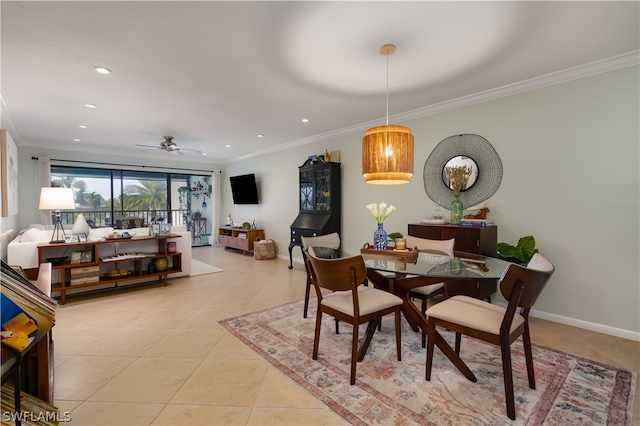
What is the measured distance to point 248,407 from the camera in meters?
1.70

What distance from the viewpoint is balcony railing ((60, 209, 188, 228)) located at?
6594 mm

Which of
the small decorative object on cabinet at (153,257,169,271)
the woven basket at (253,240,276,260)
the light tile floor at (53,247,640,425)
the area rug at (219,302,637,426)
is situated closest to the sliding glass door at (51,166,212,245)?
the small decorative object on cabinet at (153,257,169,271)

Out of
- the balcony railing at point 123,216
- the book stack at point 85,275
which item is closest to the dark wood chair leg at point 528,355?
the book stack at point 85,275

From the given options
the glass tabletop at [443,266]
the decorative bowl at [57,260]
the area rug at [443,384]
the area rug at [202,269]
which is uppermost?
the glass tabletop at [443,266]

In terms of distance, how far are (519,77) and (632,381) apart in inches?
105

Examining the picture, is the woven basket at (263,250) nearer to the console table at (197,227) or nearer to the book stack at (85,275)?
the book stack at (85,275)

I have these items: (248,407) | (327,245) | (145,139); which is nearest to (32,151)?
(145,139)

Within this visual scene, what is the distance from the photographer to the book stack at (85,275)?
3588mm

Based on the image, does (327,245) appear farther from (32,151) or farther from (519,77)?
(32,151)

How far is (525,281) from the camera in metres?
1.55

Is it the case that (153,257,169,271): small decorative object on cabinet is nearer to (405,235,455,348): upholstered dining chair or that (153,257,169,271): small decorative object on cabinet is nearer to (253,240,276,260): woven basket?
(253,240,276,260): woven basket

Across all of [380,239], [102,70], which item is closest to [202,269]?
[102,70]

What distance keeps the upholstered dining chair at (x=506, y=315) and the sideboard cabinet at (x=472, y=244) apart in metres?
1.09

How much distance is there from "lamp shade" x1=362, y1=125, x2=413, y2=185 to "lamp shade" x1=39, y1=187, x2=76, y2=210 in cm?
359
